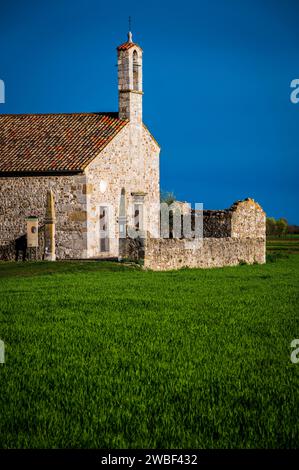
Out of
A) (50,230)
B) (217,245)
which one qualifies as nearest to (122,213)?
(50,230)

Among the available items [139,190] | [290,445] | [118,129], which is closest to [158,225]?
[139,190]

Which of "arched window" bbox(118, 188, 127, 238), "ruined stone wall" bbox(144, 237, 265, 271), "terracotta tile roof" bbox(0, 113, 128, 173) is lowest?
"ruined stone wall" bbox(144, 237, 265, 271)

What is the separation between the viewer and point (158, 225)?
129 ft

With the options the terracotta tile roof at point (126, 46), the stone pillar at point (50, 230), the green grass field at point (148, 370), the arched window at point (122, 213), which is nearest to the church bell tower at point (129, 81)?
the terracotta tile roof at point (126, 46)

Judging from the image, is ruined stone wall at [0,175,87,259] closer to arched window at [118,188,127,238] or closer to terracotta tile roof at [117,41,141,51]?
arched window at [118,188,127,238]

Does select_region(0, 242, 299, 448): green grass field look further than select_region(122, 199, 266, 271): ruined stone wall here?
No

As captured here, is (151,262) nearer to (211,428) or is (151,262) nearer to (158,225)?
(158,225)

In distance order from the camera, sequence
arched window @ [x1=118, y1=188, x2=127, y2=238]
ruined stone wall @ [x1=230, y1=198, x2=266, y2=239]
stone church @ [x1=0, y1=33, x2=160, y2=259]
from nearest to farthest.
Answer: stone church @ [x1=0, y1=33, x2=160, y2=259] → arched window @ [x1=118, y1=188, x2=127, y2=238] → ruined stone wall @ [x1=230, y1=198, x2=266, y2=239]

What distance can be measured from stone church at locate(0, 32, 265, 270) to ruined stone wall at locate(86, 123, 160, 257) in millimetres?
43

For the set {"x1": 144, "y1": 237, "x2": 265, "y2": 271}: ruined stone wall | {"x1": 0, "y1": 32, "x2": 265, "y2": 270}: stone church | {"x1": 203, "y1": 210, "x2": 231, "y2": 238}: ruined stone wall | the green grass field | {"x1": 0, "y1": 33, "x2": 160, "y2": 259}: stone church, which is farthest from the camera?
{"x1": 203, "y1": 210, "x2": 231, "y2": 238}: ruined stone wall

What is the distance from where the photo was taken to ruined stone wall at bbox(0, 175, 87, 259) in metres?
33.3

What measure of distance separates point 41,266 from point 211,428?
22625 millimetres

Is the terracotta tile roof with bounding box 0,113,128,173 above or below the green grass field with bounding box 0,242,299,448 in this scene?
A: above

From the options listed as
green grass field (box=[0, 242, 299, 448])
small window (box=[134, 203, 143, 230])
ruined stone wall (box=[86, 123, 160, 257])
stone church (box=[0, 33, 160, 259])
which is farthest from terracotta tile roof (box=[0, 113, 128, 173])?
green grass field (box=[0, 242, 299, 448])
